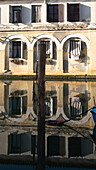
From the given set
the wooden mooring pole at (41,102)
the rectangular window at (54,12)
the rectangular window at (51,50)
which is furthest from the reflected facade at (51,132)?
the rectangular window at (54,12)

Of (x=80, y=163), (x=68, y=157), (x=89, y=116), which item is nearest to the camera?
(x=80, y=163)

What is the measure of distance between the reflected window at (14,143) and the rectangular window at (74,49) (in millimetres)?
15080

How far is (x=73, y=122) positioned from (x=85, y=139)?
1422mm

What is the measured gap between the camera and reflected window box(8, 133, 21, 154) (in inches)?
159

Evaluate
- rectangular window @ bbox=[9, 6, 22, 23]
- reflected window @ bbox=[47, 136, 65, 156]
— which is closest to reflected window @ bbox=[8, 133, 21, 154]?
reflected window @ bbox=[47, 136, 65, 156]

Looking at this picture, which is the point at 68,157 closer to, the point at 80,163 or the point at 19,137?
the point at 80,163

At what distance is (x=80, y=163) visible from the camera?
337 centimetres

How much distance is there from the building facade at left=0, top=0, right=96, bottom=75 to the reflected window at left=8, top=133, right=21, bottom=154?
15.0 m

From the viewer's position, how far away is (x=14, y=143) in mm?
4316

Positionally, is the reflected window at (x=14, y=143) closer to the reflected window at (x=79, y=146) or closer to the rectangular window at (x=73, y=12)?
the reflected window at (x=79, y=146)

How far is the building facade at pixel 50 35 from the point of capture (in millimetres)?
19047

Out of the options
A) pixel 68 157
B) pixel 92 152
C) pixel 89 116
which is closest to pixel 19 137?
pixel 68 157

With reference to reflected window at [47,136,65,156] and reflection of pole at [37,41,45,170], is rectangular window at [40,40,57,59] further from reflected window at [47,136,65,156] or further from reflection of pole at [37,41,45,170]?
reflected window at [47,136,65,156]

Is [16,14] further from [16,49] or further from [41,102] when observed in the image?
[41,102]
